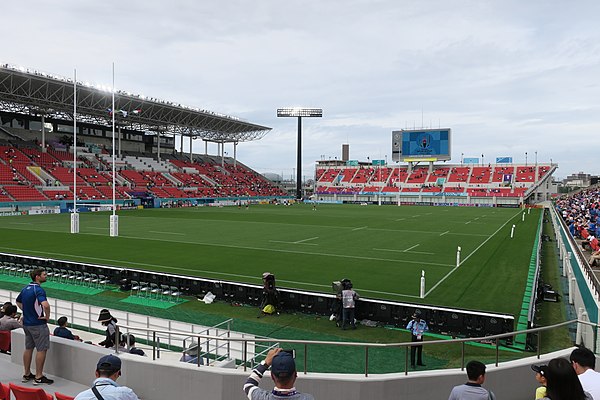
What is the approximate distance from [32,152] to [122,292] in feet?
197

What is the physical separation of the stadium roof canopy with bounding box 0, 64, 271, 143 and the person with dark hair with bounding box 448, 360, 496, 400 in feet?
122

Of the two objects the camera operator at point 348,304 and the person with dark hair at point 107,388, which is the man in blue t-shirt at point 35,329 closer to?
the person with dark hair at point 107,388

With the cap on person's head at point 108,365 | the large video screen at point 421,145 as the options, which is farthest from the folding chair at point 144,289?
the large video screen at point 421,145

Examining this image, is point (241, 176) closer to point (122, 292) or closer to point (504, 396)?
point (122, 292)

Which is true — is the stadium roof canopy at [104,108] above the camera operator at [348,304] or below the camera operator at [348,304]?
above

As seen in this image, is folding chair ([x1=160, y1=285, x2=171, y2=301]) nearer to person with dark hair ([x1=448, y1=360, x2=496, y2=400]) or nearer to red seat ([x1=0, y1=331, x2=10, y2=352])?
red seat ([x1=0, y1=331, x2=10, y2=352])

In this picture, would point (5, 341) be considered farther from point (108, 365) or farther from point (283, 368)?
point (283, 368)

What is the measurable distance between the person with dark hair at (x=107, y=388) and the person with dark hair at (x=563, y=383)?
3508 millimetres

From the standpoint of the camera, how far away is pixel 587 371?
4.13 metres

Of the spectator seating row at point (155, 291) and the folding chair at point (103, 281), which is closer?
the spectator seating row at point (155, 291)

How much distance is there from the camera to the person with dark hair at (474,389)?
13.6 feet

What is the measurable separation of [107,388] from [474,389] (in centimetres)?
330

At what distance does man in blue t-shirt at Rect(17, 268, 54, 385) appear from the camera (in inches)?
269

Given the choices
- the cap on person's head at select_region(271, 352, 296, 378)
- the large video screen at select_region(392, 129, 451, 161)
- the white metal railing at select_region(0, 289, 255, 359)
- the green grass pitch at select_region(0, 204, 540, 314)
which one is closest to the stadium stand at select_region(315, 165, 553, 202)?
the large video screen at select_region(392, 129, 451, 161)
